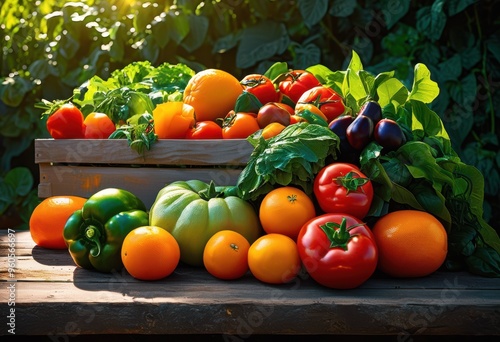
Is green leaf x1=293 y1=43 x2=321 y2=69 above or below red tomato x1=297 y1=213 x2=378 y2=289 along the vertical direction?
above

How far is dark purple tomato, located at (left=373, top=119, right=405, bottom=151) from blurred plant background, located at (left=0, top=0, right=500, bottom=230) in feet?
4.78

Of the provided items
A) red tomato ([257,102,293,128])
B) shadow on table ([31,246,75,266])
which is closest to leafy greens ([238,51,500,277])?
red tomato ([257,102,293,128])

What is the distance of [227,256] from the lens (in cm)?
171

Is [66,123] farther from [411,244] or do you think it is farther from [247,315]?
[411,244]

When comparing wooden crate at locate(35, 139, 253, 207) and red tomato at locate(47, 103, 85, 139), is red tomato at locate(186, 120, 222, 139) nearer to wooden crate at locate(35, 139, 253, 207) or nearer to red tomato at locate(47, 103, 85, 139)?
wooden crate at locate(35, 139, 253, 207)

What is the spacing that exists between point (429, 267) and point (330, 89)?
77 centimetres

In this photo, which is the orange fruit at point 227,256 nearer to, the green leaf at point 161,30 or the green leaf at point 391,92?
the green leaf at point 391,92

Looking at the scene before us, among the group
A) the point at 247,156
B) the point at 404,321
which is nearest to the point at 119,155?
the point at 247,156

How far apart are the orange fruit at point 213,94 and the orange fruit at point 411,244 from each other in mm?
879

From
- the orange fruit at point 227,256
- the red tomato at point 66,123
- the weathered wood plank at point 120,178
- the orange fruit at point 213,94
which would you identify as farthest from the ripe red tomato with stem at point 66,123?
the orange fruit at point 227,256

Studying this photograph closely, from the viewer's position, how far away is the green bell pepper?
5.94 feet

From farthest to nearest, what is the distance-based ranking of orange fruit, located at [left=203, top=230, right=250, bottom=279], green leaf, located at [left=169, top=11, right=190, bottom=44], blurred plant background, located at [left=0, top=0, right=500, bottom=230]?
green leaf, located at [left=169, top=11, right=190, bottom=44] → blurred plant background, located at [left=0, top=0, right=500, bottom=230] → orange fruit, located at [left=203, top=230, right=250, bottom=279]

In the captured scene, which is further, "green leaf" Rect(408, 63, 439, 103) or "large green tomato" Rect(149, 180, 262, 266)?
"green leaf" Rect(408, 63, 439, 103)

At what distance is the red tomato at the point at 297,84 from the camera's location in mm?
2373
